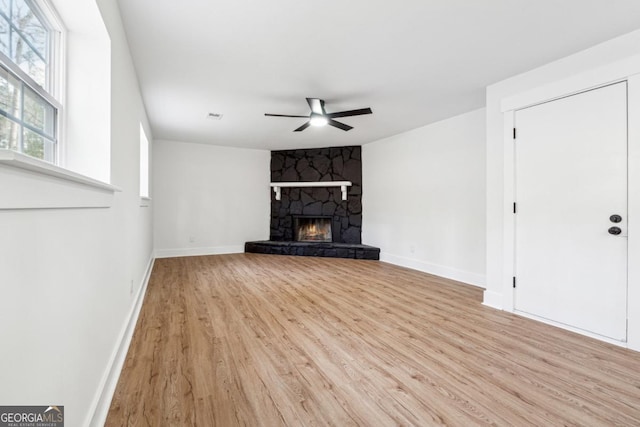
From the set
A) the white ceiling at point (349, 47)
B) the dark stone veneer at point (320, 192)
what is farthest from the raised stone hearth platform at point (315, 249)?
the white ceiling at point (349, 47)

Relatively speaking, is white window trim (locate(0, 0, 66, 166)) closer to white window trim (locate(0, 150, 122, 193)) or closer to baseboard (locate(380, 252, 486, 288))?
white window trim (locate(0, 150, 122, 193))

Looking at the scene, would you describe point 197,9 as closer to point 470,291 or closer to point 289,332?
point 289,332

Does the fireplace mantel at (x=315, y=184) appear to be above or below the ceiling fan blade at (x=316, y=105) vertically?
below

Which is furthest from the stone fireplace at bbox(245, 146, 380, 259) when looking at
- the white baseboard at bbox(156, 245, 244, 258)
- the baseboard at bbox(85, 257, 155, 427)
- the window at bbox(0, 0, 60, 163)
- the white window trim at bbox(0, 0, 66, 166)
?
the window at bbox(0, 0, 60, 163)

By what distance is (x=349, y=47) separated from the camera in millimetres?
2436

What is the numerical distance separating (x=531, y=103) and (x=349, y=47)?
6.07ft

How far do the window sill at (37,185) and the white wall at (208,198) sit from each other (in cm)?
522

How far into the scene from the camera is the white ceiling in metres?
1.98

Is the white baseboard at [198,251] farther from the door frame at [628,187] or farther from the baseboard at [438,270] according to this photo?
the door frame at [628,187]

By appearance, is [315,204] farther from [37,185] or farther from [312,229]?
[37,185]

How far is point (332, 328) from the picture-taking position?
8.32ft

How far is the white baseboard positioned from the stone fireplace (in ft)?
0.93

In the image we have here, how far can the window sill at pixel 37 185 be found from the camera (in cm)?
64

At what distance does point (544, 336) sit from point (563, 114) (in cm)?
193
